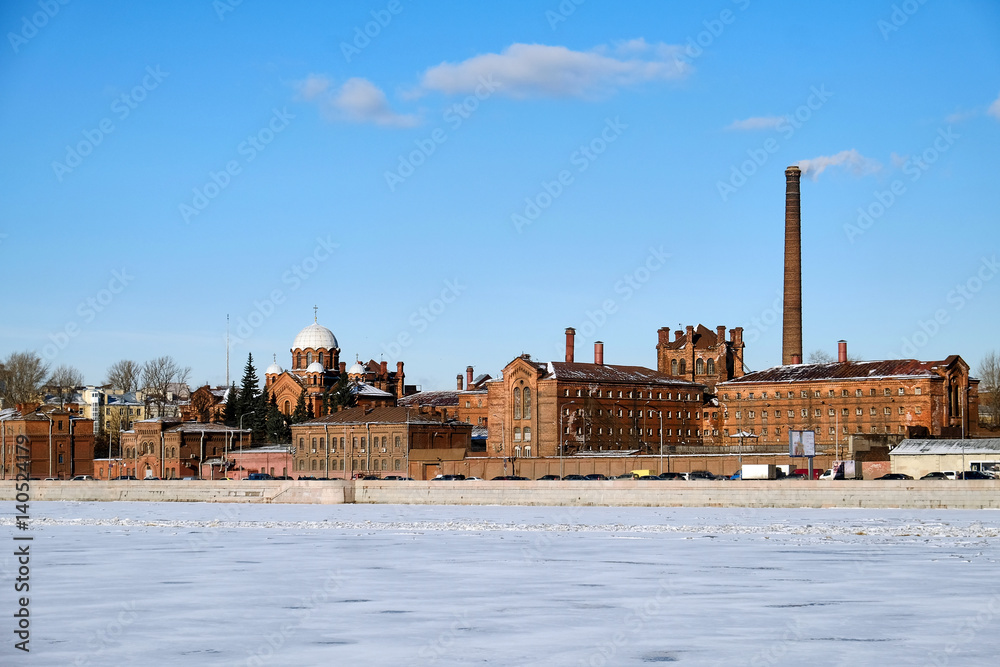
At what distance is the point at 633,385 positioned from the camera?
10944 centimetres

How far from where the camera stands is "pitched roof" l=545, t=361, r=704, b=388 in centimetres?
10500

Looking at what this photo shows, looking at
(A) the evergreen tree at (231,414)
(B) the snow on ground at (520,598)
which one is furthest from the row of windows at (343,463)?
(B) the snow on ground at (520,598)

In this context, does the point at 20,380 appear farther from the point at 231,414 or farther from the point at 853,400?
the point at 853,400

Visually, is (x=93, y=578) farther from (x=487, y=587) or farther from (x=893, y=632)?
(x=893, y=632)

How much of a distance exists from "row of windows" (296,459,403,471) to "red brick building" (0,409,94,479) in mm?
21058

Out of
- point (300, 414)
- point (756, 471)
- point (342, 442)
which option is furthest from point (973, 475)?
point (300, 414)

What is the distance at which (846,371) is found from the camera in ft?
345

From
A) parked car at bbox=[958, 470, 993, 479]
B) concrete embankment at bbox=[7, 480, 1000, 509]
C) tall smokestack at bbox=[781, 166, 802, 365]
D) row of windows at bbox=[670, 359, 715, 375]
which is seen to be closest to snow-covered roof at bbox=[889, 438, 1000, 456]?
parked car at bbox=[958, 470, 993, 479]

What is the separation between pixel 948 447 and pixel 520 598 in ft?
199

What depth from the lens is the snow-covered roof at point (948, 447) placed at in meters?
73.4

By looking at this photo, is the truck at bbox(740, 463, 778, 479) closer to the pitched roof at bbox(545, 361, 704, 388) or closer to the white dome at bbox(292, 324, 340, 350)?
the pitched roof at bbox(545, 361, 704, 388)

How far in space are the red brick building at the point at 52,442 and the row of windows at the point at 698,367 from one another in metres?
56.5

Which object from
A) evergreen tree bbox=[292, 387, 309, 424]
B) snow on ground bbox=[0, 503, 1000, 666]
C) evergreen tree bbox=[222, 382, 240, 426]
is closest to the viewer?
snow on ground bbox=[0, 503, 1000, 666]

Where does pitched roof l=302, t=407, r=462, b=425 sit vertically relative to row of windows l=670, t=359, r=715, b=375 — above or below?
below
